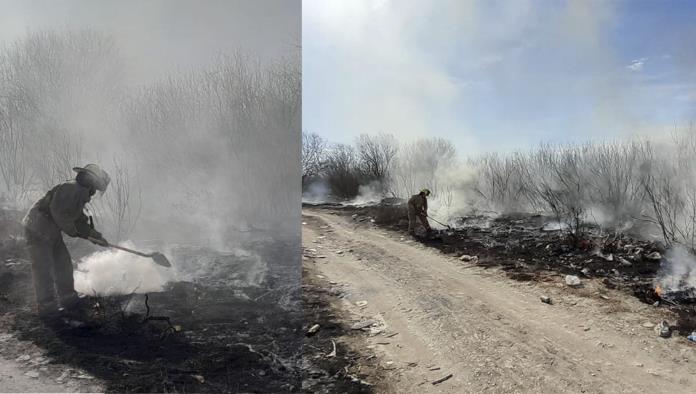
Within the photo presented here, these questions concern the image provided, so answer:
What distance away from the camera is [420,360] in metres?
4.42

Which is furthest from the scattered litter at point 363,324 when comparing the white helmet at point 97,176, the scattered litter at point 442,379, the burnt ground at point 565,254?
the white helmet at point 97,176

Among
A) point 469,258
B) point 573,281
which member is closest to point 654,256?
point 573,281

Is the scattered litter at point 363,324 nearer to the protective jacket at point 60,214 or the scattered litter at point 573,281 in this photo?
the scattered litter at point 573,281

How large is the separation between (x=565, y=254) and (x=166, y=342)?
22.3 feet

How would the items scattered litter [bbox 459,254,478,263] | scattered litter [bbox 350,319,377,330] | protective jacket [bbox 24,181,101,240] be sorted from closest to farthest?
1. protective jacket [bbox 24,181,101,240]
2. scattered litter [bbox 350,319,377,330]
3. scattered litter [bbox 459,254,478,263]

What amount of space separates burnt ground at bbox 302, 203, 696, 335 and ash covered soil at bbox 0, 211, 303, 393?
13.3 ft

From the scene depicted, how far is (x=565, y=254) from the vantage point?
811 cm

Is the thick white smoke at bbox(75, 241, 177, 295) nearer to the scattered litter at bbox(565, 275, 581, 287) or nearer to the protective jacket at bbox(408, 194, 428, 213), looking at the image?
the scattered litter at bbox(565, 275, 581, 287)

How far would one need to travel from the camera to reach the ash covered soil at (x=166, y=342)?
379cm

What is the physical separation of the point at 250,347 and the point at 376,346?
1.33 m

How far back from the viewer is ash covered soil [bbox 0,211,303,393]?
3791mm

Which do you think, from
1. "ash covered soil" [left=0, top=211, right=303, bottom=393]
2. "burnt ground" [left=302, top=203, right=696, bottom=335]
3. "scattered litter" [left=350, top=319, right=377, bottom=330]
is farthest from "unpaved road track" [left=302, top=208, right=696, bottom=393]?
"ash covered soil" [left=0, top=211, right=303, bottom=393]

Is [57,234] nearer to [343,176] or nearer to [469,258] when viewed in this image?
[469,258]

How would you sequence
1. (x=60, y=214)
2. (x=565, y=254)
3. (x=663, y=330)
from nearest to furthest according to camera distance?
(x=663, y=330) → (x=60, y=214) → (x=565, y=254)
